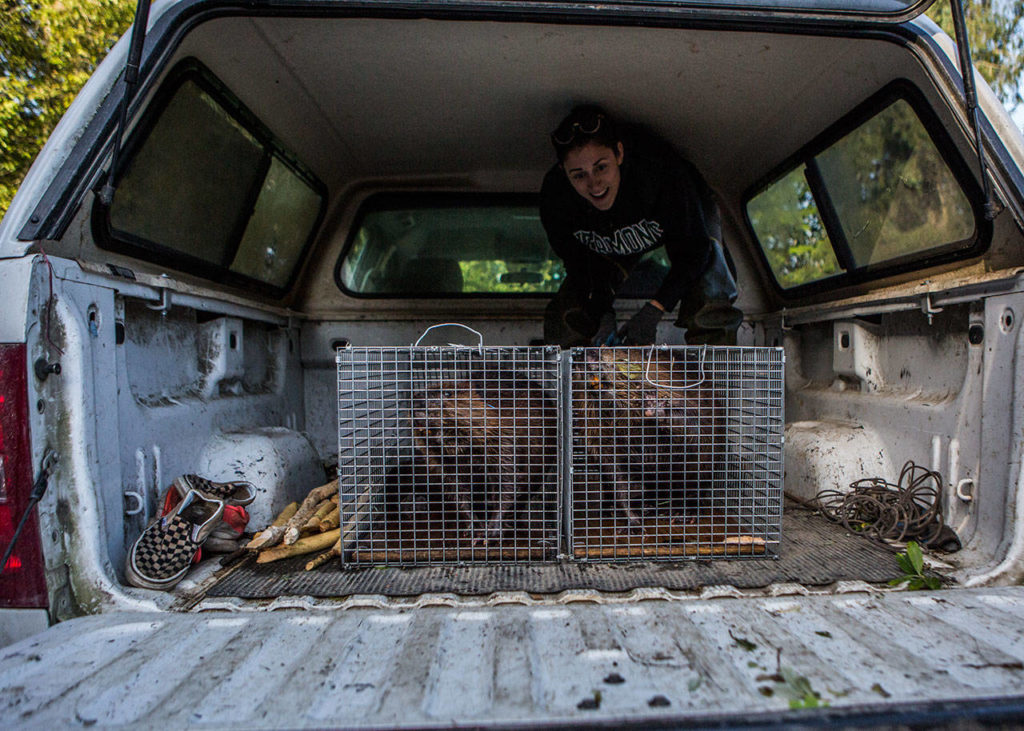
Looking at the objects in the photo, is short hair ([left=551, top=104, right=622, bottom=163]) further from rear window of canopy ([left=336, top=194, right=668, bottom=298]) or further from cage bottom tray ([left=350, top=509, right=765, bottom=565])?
cage bottom tray ([left=350, top=509, right=765, bottom=565])

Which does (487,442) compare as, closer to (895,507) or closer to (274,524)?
(274,524)

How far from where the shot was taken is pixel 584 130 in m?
2.51

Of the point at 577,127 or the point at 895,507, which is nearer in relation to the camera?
the point at 895,507

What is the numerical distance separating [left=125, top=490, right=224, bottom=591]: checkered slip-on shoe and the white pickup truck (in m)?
0.07

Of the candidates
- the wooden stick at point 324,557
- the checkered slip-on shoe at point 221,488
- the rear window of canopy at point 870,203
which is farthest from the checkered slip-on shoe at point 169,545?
the rear window of canopy at point 870,203

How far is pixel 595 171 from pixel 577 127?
237 millimetres

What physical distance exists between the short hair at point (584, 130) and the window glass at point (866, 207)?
1.08m

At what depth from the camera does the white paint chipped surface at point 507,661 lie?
903mm

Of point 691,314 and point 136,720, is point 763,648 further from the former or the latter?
point 691,314

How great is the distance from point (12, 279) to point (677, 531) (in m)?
2.01

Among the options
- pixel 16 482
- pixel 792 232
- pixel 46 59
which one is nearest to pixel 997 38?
pixel 792 232

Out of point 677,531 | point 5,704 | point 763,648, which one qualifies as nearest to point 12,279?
point 5,704

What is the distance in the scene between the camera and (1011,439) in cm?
158

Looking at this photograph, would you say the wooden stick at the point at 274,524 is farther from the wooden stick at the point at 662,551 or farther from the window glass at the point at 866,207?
the window glass at the point at 866,207
